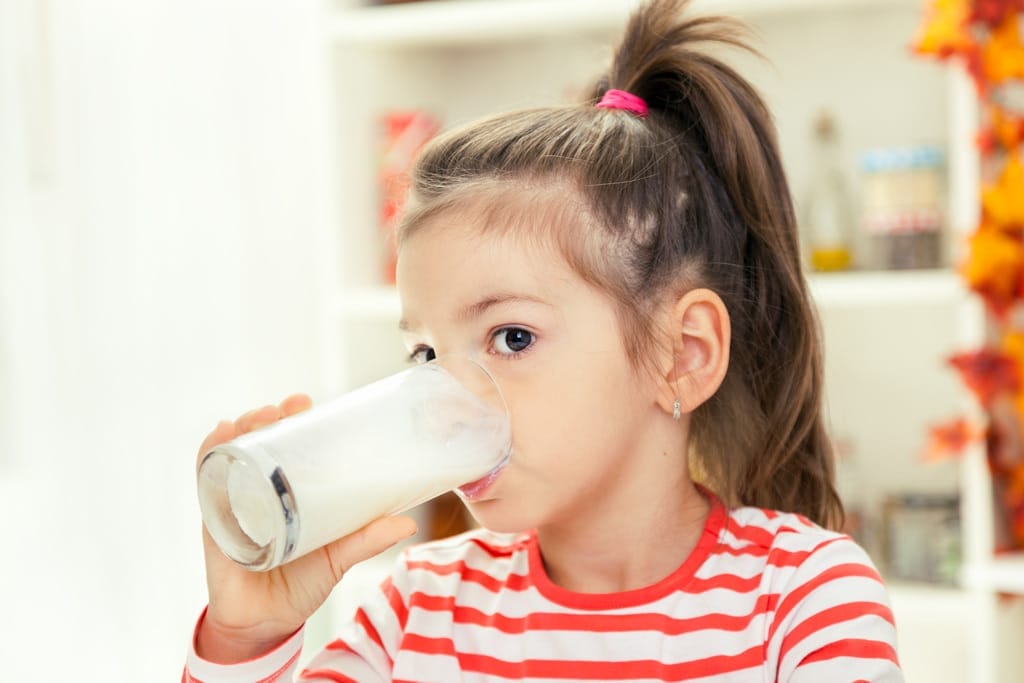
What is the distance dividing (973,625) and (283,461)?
1.59m

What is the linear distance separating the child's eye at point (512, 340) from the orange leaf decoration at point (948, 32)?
4.05ft

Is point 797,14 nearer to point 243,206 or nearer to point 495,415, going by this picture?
point 243,206

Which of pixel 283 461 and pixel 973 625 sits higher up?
pixel 283 461

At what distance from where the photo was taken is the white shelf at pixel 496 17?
2.28 metres

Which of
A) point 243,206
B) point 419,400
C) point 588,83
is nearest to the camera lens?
point 419,400

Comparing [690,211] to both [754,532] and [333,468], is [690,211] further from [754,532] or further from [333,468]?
[333,468]

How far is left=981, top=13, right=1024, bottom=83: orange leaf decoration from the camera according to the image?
200cm

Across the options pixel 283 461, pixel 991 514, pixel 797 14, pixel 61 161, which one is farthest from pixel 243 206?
pixel 283 461

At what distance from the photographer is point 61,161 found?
6.60ft

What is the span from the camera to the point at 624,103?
121 centimetres

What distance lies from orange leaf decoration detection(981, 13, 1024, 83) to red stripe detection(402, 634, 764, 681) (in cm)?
130

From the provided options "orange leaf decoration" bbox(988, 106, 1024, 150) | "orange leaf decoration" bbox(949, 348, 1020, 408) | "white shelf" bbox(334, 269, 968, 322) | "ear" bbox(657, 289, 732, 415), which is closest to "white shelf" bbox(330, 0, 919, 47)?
"orange leaf decoration" bbox(988, 106, 1024, 150)

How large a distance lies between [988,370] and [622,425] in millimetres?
1116

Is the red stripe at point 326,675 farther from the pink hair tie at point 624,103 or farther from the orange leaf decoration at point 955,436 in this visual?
Answer: the orange leaf decoration at point 955,436
